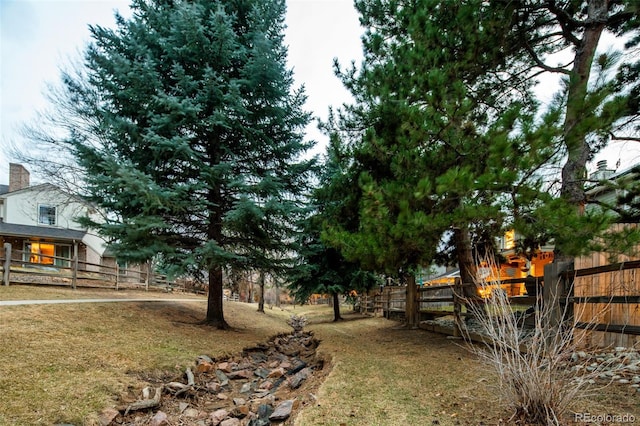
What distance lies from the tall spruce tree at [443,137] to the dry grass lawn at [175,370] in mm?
1819

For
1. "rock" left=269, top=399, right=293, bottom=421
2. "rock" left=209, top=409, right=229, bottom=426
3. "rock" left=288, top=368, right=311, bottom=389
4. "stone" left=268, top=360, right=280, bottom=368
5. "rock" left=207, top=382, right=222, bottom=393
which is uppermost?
"rock" left=269, top=399, right=293, bottom=421

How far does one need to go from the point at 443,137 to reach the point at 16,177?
2612cm

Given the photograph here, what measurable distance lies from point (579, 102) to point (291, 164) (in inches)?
254

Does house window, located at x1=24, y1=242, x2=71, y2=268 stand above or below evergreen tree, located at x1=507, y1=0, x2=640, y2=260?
below

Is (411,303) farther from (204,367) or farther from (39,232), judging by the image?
(39,232)

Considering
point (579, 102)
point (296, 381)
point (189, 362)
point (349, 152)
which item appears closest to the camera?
point (579, 102)

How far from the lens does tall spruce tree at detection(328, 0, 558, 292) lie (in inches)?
160

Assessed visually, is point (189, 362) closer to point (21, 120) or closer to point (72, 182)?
point (72, 182)

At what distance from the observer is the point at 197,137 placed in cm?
845

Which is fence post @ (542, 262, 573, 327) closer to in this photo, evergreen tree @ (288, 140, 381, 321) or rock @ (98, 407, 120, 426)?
evergreen tree @ (288, 140, 381, 321)

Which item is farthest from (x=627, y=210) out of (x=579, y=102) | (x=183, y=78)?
(x=183, y=78)

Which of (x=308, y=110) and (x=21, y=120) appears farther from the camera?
(x=21, y=120)

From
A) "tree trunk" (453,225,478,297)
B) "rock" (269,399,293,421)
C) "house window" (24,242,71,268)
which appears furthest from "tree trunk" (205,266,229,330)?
"house window" (24,242,71,268)

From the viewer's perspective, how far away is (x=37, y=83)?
13.8 metres
